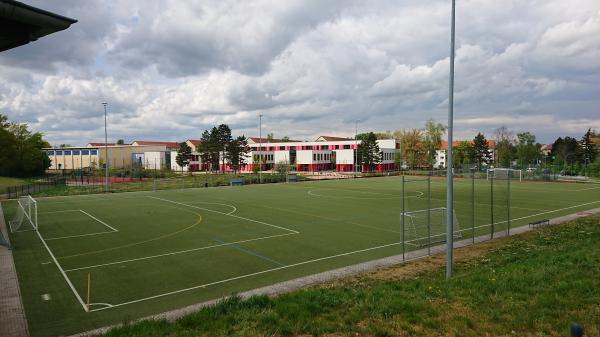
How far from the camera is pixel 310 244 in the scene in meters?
18.2

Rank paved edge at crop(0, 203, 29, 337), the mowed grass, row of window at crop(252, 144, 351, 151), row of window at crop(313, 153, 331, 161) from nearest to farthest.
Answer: paved edge at crop(0, 203, 29, 337)
the mowed grass
row of window at crop(313, 153, 331, 161)
row of window at crop(252, 144, 351, 151)

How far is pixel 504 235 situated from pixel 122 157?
335 ft

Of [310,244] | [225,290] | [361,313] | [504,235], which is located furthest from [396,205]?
[361,313]

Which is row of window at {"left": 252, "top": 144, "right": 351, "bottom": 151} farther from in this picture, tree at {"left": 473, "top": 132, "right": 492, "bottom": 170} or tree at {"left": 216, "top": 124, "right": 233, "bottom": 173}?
tree at {"left": 473, "top": 132, "right": 492, "bottom": 170}

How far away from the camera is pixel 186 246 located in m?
17.8

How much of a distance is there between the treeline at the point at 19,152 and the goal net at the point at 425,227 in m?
62.0

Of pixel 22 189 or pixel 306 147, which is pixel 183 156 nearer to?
pixel 306 147

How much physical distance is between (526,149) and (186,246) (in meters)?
109

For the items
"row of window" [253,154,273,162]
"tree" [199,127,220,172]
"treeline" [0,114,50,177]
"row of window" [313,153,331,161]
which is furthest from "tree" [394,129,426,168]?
"treeline" [0,114,50,177]

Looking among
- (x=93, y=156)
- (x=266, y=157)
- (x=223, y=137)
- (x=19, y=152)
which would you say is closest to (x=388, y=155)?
(x=266, y=157)

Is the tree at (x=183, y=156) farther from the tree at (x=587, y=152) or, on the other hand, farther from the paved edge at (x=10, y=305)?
the tree at (x=587, y=152)

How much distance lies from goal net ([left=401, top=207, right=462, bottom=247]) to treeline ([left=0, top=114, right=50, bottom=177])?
6200 centimetres

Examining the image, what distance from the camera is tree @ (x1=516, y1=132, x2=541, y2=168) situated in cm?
10362

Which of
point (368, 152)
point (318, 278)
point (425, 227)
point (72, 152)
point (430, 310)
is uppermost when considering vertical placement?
point (72, 152)
